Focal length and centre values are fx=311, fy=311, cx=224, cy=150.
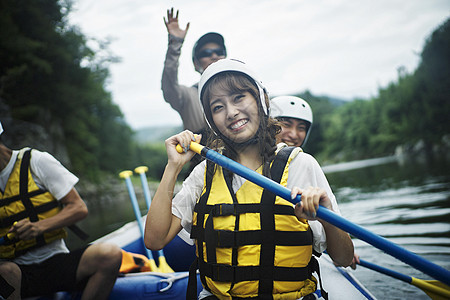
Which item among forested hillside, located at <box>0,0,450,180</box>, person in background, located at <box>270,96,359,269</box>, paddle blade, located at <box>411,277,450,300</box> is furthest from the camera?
forested hillside, located at <box>0,0,450,180</box>

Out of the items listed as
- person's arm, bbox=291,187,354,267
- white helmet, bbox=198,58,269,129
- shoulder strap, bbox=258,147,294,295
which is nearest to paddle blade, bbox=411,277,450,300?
person's arm, bbox=291,187,354,267

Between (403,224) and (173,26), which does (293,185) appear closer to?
(173,26)

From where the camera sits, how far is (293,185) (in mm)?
1457

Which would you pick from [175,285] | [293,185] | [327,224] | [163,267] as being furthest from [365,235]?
[163,267]

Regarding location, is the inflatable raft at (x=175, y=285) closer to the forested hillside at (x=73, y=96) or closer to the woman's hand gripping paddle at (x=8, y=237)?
the woman's hand gripping paddle at (x=8, y=237)

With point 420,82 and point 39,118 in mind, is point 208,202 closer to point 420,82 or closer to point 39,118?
point 39,118

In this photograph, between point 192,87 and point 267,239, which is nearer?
point 267,239

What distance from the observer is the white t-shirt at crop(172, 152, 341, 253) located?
1397 millimetres

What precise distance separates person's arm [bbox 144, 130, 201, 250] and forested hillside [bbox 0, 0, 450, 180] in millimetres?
6960

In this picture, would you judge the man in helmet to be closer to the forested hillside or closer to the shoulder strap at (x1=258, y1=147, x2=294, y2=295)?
Result: the shoulder strap at (x1=258, y1=147, x2=294, y2=295)

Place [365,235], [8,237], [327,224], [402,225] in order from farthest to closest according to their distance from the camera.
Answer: [402,225]
[8,237]
[327,224]
[365,235]

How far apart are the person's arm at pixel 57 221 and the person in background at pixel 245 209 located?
0.92 m

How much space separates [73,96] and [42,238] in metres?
21.5

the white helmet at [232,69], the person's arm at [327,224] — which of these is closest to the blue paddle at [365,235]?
the person's arm at [327,224]
